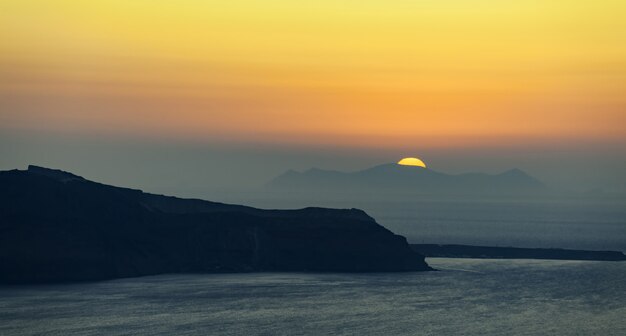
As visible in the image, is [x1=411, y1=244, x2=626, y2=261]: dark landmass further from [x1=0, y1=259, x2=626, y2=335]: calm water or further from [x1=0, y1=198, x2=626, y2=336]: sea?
[x1=0, y1=259, x2=626, y2=335]: calm water

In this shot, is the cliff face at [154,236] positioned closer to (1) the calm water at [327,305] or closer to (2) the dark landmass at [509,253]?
(1) the calm water at [327,305]

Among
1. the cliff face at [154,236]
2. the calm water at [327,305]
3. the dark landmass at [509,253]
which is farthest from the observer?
the dark landmass at [509,253]

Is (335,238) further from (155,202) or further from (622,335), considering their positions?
(622,335)

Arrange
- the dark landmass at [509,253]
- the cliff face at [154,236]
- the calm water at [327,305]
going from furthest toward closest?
the dark landmass at [509,253]
the cliff face at [154,236]
the calm water at [327,305]

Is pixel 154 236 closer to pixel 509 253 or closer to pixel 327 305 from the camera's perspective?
pixel 327 305

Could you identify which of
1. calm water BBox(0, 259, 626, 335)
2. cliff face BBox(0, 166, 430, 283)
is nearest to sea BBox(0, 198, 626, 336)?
calm water BBox(0, 259, 626, 335)

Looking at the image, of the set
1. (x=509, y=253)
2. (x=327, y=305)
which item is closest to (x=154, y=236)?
(x=327, y=305)

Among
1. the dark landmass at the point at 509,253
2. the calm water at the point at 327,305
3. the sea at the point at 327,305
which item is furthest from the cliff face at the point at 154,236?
the dark landmass at the point at 509,253

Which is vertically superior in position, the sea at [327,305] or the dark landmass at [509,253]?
the dark landmass at [509,253]
